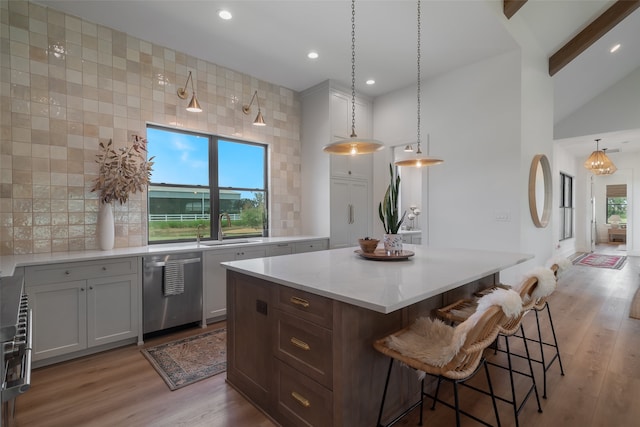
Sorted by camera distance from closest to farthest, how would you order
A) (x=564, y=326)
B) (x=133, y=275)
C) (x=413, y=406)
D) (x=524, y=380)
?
(x=413, y=406) → (x=524, y=380) → (x=133, y=275) → (x=564, y=326)

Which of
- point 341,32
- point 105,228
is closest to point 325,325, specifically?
point 105,228

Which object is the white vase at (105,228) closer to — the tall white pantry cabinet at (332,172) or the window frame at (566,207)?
the tall white pantry cabinet at (332,172)

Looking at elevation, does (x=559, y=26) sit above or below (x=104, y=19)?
above

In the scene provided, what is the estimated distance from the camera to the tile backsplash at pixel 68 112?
2.74 m

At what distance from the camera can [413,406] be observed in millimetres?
1911

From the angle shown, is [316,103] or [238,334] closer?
[238,334]

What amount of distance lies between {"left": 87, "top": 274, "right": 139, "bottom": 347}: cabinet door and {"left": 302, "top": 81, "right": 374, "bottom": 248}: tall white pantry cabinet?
8.74 ft

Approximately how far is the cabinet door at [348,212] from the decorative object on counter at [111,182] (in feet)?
8.45

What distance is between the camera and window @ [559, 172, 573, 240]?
8035 millimetres

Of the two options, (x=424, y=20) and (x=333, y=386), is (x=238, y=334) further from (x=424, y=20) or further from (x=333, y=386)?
(x=424, y=20)

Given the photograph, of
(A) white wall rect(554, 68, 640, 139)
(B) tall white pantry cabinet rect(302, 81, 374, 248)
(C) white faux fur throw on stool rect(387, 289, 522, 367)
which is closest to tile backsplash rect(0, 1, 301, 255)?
(B) tall white pantry cabinet rect(302, 81, 374, 248)

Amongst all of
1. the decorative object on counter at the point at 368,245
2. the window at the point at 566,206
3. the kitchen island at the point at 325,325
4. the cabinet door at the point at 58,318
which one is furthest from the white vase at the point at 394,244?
the window at the point at 566,206

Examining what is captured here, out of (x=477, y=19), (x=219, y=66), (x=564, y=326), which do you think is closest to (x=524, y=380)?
(x=564, y=326)

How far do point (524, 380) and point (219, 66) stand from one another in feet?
15.3
